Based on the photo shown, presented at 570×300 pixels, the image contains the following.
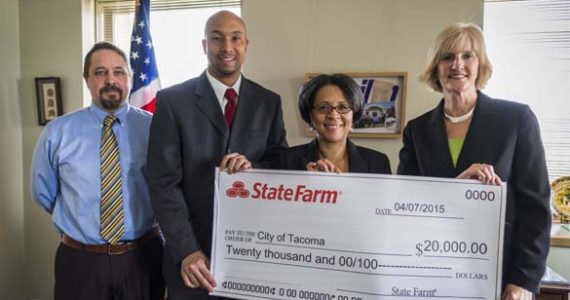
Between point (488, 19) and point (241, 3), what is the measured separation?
1.63 metres

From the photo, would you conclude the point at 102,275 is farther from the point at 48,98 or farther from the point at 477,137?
the point at 48,98

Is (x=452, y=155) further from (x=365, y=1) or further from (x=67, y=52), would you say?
(x=67, y=52)

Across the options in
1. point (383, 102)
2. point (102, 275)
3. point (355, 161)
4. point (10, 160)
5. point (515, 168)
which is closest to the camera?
point (515, 168)

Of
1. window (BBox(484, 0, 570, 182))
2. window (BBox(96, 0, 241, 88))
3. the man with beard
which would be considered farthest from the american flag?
window (BBox(484, 0, 570, 182))

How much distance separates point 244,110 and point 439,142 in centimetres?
71

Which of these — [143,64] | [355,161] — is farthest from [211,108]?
[143,64]

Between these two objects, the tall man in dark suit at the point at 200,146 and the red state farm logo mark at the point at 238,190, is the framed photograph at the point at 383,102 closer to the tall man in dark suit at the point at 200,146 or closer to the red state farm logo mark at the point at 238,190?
the tall man in dark suit at the point at 200,146

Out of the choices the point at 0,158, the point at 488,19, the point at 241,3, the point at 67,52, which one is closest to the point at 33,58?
the point at 67,52

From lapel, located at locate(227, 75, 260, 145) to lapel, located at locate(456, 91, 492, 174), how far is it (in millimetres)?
758

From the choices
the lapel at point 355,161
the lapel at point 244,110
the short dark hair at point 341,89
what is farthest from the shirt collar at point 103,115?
the lapel at point 355,161

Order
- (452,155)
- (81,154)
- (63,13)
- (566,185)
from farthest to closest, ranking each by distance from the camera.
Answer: (63,13) → (566,185) → (81,154) → (452,155)

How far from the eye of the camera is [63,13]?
291 centimetres

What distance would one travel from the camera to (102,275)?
5.45 feet

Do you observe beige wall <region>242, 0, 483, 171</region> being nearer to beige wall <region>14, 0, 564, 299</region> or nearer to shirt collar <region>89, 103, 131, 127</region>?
beige wall <region>14, 0, 564, 299</region>
